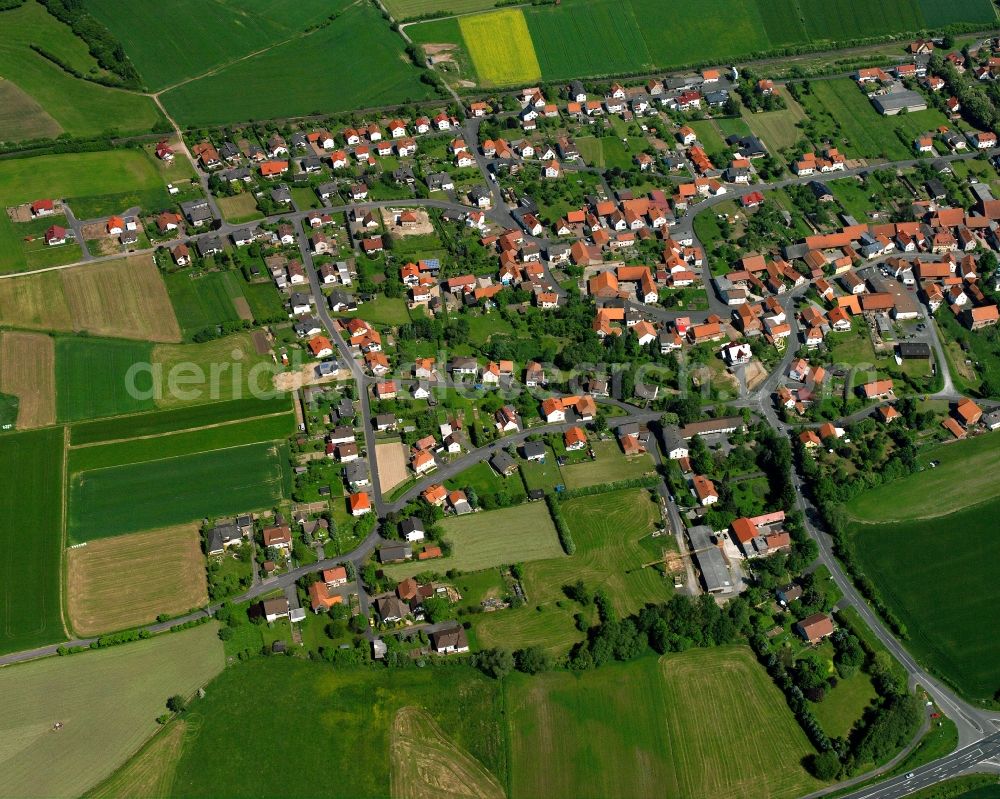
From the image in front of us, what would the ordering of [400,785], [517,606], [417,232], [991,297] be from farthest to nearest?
1. [417,232]
2. [991,297]
3. [517,606]
4. [400,785]

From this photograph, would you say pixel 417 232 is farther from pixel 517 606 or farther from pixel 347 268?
pixel 517 606

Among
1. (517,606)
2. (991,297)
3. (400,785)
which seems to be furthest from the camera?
(991,297)

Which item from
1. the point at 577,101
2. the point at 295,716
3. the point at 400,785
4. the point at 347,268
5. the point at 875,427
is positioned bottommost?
the point at 400,785

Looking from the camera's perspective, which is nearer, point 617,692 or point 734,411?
point 617,692

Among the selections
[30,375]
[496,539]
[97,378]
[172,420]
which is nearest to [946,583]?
[496,539]

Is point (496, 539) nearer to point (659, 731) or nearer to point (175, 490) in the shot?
point (659, 731)

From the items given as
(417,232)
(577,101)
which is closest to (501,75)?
(577,101)

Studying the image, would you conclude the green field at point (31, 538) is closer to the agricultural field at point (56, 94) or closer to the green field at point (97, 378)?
the green field at point (97, 378)

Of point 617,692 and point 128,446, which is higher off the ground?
point 128,446
